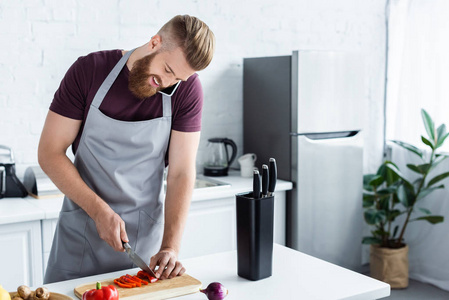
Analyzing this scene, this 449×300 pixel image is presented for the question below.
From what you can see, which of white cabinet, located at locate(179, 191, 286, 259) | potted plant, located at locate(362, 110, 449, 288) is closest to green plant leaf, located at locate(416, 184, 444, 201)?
potted plant, located at locate(362, 110, 449, 288)

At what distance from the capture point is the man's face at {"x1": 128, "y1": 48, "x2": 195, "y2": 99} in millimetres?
1714

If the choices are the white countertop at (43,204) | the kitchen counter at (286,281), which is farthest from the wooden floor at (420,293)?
the kitchen counter at (286,281)

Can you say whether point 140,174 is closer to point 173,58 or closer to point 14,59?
point 173,58

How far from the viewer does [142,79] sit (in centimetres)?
178

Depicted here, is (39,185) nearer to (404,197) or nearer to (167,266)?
(167,266)

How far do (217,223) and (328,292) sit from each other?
1665 mm

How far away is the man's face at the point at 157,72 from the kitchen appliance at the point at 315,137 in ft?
5.51

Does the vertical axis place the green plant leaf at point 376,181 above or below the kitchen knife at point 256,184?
below

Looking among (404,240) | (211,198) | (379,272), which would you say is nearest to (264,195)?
(211,198)

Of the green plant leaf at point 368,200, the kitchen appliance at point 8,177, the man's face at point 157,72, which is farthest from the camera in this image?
the green plant leaf at point 368,200

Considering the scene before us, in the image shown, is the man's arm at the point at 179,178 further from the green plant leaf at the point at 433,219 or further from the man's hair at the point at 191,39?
the green plant leaf at the point at 433,219

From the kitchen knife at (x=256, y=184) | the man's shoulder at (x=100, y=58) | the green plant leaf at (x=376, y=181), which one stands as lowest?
the green plant leaf at (x=376, y=181)

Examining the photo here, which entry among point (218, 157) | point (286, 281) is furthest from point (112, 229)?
A: point (218, 157)

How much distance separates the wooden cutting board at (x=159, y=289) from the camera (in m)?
1.45
